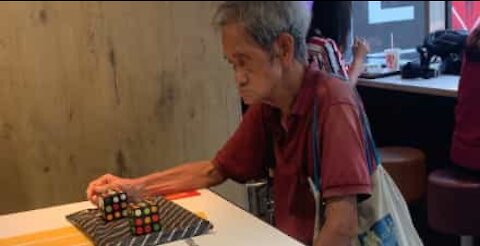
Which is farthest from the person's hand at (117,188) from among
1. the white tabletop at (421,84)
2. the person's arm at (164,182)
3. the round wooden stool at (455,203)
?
the white tabletop at (421,84)

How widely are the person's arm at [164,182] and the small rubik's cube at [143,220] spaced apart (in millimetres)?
272

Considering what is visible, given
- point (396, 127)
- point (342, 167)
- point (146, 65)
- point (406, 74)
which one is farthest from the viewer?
point (396, 127)

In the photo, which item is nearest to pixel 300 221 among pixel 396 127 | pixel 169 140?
pixel 169 140

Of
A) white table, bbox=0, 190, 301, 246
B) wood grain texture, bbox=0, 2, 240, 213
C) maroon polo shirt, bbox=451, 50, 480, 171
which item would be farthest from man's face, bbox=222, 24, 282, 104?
maroon polo shirt, bbox=451, 50, 480, 171

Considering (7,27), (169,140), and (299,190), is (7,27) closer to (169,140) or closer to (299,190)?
(169,140)

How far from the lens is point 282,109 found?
66.1 inches

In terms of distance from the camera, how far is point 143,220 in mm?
1485

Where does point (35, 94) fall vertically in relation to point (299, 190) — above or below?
above

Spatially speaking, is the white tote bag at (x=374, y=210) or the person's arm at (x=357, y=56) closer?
the white tote bag at (x=374, y=210)

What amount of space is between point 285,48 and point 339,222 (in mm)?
391

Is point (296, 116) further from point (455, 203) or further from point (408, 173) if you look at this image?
point (408, 173)

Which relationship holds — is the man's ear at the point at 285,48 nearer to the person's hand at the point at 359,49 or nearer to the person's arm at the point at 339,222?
the person's arm at the point at 339,222

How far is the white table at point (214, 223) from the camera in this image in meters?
1.46

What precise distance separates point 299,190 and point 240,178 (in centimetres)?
25
